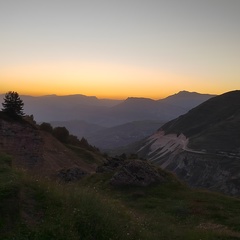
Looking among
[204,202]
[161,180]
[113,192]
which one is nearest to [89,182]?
[113,192]

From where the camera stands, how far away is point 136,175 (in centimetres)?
3045

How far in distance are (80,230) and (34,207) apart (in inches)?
86.4

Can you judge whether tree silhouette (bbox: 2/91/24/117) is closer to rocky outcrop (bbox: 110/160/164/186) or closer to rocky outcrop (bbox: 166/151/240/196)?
rocky outcrop (bbox: 110/160/164/186)

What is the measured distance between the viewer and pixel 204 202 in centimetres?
2570

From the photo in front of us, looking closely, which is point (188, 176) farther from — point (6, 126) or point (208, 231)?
point (208, 231)

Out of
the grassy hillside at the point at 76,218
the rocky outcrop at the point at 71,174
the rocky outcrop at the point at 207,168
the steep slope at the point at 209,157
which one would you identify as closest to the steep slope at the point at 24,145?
the rocky outcrop at the point at 71,174

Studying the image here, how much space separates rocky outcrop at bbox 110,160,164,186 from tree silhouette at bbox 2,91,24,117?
2315 cm

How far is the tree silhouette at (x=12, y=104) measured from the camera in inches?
1889

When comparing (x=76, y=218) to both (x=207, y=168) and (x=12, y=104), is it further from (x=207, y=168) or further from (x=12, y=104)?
(x=207, y=168)

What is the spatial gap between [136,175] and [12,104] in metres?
25.8

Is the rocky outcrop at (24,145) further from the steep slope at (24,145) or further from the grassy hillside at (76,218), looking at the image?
the grassy hillside at (76,218)

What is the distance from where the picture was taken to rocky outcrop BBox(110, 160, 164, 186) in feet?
98.1

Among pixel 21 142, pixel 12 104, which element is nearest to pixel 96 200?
pixel 21 142

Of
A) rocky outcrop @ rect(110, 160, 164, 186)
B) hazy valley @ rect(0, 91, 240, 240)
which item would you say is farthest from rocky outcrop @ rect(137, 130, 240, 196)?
rocky outcrop @ rect(110, 160, 164, 186)
